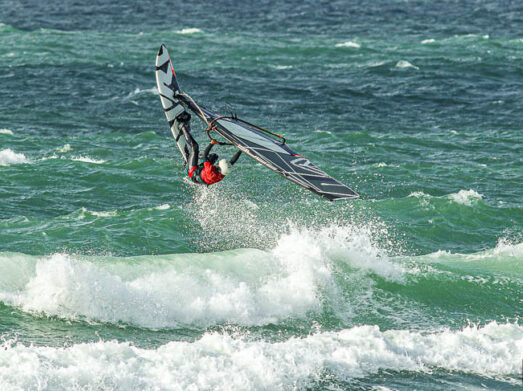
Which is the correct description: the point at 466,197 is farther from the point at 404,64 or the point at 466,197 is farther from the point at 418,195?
the point at 404,64

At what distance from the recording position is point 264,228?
20016 mm

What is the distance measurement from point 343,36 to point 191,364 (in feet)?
130

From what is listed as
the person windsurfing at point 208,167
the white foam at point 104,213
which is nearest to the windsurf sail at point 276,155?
the person windsurfing at point 208,167

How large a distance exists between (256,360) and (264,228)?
744 centimetres

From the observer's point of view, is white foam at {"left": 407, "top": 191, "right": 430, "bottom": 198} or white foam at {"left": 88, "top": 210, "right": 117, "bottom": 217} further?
white foam at {"left": 407, "top": 191, "right": 430, "bottom": 198}

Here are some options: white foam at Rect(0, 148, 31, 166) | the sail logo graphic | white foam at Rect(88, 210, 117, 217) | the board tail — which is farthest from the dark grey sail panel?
white foam at Rect(0, 148, 31, 166)

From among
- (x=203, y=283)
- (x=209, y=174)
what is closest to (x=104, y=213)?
(x=203, y=283)

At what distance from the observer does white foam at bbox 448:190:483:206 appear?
22.7 metres

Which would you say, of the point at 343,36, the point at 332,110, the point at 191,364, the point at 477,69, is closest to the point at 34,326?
the point at 191,364

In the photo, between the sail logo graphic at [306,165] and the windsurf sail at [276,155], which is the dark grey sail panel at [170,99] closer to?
the windsurf sail at [276,155]

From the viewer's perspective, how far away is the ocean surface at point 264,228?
13.2 meters

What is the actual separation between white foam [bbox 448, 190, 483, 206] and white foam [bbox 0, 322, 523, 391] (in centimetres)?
812

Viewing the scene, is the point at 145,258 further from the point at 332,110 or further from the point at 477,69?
the point at 477,69

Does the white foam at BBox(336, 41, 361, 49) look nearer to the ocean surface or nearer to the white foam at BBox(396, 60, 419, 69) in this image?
the ocean surface
